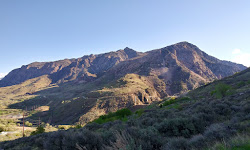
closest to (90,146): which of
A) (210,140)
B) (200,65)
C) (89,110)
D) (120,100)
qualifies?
(210,140)

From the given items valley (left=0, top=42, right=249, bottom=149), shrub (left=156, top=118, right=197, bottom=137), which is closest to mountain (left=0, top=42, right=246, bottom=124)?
valley (left=0, top=42, right=249, bottom=149)

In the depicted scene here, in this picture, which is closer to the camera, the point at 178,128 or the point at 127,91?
the point at 178,128

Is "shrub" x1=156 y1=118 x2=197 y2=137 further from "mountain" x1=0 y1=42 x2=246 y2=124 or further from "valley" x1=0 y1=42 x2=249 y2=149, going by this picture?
"mountain" x1=0 y1=42 x2=246 y2=124

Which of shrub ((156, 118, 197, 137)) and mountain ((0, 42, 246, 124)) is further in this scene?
mountain ((0, 42, 246, 124))

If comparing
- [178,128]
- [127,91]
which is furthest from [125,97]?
[178,128]

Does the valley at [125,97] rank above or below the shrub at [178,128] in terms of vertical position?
below

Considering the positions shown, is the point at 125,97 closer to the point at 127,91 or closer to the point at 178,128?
the point at 127,91

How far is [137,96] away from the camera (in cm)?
9931

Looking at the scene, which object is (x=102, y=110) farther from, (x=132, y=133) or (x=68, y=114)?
(x=132, y=133)

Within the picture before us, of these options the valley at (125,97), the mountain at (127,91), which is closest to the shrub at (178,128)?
the valley at (125,97)

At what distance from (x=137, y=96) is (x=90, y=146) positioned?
310 ft

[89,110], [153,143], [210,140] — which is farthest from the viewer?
[89,110]

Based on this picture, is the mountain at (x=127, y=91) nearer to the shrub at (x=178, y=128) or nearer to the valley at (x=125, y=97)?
the valley at (x=125, y=97)

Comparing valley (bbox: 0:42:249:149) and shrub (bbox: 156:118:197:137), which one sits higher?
shrub (bbox: 156:118:197:137)
